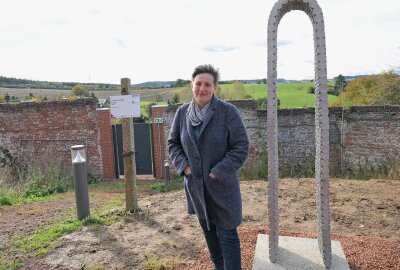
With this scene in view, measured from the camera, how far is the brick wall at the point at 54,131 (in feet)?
34.2

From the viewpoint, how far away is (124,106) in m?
5.32

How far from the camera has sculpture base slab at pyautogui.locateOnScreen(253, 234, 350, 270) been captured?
3016 mm

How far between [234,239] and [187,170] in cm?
69

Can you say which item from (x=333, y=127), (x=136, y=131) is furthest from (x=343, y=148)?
(x=136, y=131)

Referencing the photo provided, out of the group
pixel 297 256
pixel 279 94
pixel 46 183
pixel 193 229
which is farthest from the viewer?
pixel 279 94

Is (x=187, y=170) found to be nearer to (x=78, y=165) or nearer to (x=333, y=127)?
(x=78, y=165)

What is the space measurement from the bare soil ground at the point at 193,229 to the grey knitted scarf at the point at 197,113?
5.68 ft

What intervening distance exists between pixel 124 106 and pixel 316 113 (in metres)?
3.30

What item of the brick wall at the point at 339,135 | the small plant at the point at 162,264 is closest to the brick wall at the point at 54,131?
the brick wall at the point at 339,135

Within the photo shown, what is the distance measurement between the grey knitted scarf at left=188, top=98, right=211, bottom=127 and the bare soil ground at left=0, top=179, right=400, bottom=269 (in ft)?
5.68

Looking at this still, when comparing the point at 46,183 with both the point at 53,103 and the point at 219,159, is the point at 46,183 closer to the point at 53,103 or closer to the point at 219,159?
the point at 53,103

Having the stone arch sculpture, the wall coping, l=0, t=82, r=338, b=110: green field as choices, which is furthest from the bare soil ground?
l=0, t=82, r=338, b=110: green field

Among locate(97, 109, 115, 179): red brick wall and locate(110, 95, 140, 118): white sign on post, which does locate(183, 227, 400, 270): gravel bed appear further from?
locate(97, 109, 115, 179): red brick wall

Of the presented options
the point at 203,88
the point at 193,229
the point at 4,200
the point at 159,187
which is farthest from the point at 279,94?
the point at 203,88
